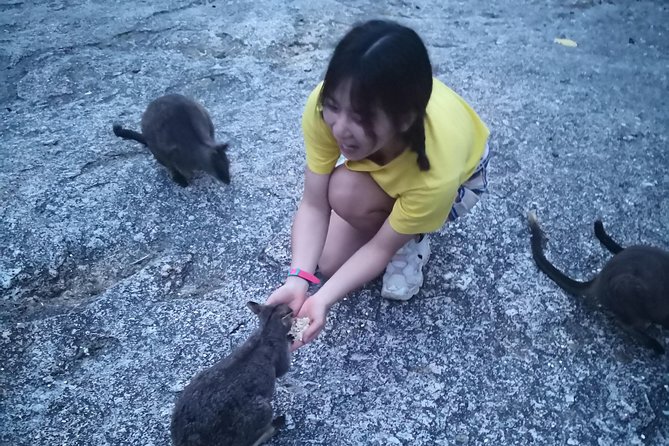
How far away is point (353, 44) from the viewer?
1.57 metres

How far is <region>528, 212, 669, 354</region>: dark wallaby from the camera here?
7.21 ft


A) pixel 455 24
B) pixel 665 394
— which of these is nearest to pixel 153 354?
pixel 665 394

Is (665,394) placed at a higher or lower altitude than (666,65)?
lower

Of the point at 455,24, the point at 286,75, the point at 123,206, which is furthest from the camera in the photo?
the point at 455,24

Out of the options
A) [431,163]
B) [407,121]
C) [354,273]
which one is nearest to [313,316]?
[354,273]

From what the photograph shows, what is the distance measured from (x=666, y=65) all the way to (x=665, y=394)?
3120 millimetres

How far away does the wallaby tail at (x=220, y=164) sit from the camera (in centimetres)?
303

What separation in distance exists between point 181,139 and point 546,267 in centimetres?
214

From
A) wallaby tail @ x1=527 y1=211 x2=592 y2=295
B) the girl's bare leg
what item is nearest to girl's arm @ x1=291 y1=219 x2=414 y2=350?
the girl's bare leg

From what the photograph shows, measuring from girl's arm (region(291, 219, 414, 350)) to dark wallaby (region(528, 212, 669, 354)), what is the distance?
36.1 inches

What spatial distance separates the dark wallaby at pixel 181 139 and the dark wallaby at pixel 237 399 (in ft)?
4.46

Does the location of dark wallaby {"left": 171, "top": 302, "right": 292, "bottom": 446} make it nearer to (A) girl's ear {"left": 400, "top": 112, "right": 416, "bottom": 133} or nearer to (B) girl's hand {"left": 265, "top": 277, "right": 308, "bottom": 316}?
(B) girl's hand {"left": 265, "top": 277, "right": 308, "bottom": 316}

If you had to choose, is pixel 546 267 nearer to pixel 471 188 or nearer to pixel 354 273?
pixel 471 188

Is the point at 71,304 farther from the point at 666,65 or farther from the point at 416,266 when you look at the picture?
the point at 666,65
